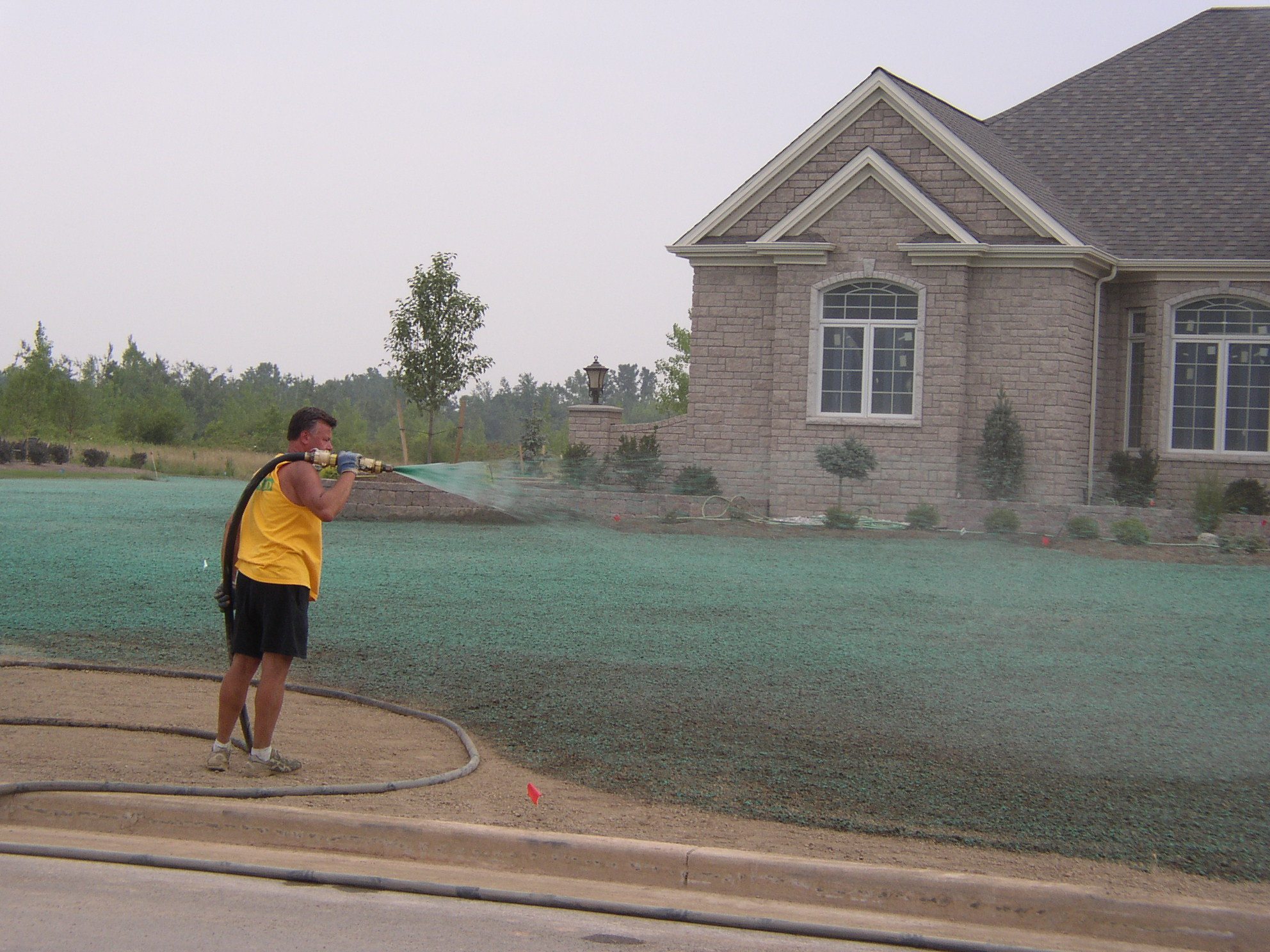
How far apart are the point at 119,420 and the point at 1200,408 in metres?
40.1

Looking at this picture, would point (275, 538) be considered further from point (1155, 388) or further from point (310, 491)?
point (1155, 388)

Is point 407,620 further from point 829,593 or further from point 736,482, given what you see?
point 736,482

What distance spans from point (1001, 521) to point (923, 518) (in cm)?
106

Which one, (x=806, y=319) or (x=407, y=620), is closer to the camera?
(x=407, y=620)

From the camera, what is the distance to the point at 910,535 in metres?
16.6

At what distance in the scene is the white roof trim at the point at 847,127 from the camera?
18.7 meters

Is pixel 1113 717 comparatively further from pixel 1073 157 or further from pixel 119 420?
pixel 119 420

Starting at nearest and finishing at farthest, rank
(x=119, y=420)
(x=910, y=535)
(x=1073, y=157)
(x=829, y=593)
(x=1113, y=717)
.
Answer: (x=1113, y=717), (x=829, y=593), (x=910, y=535), (x=1073, y=157), (x=119, y=420)

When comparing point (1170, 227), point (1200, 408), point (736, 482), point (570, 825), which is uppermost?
point (1170, 227)

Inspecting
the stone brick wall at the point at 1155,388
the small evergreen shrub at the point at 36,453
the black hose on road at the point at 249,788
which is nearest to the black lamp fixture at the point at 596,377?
the stone brick wall at the point at 1155,388

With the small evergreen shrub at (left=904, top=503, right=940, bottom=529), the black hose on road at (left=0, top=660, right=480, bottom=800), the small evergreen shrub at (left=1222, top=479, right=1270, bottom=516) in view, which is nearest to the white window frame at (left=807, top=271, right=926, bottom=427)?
the small evergreen shrub at (left=904, top=503, right=940, bottom=529)

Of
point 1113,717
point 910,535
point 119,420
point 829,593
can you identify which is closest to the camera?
point 1113,717

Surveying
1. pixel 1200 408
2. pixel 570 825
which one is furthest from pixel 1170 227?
pixel 570 825

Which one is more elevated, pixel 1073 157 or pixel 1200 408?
pixel 1073 157
